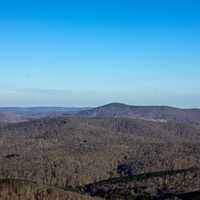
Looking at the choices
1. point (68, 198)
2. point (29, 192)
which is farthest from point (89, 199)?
point (29, 192)

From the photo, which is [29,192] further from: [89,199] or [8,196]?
[89,199]

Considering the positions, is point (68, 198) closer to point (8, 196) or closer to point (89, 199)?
point (89, 199)

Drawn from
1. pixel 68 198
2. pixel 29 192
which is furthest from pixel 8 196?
pixel 68 198

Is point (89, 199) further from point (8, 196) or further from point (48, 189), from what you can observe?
point (8, 196)

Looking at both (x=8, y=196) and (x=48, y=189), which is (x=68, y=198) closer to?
(x=48, y=189)
